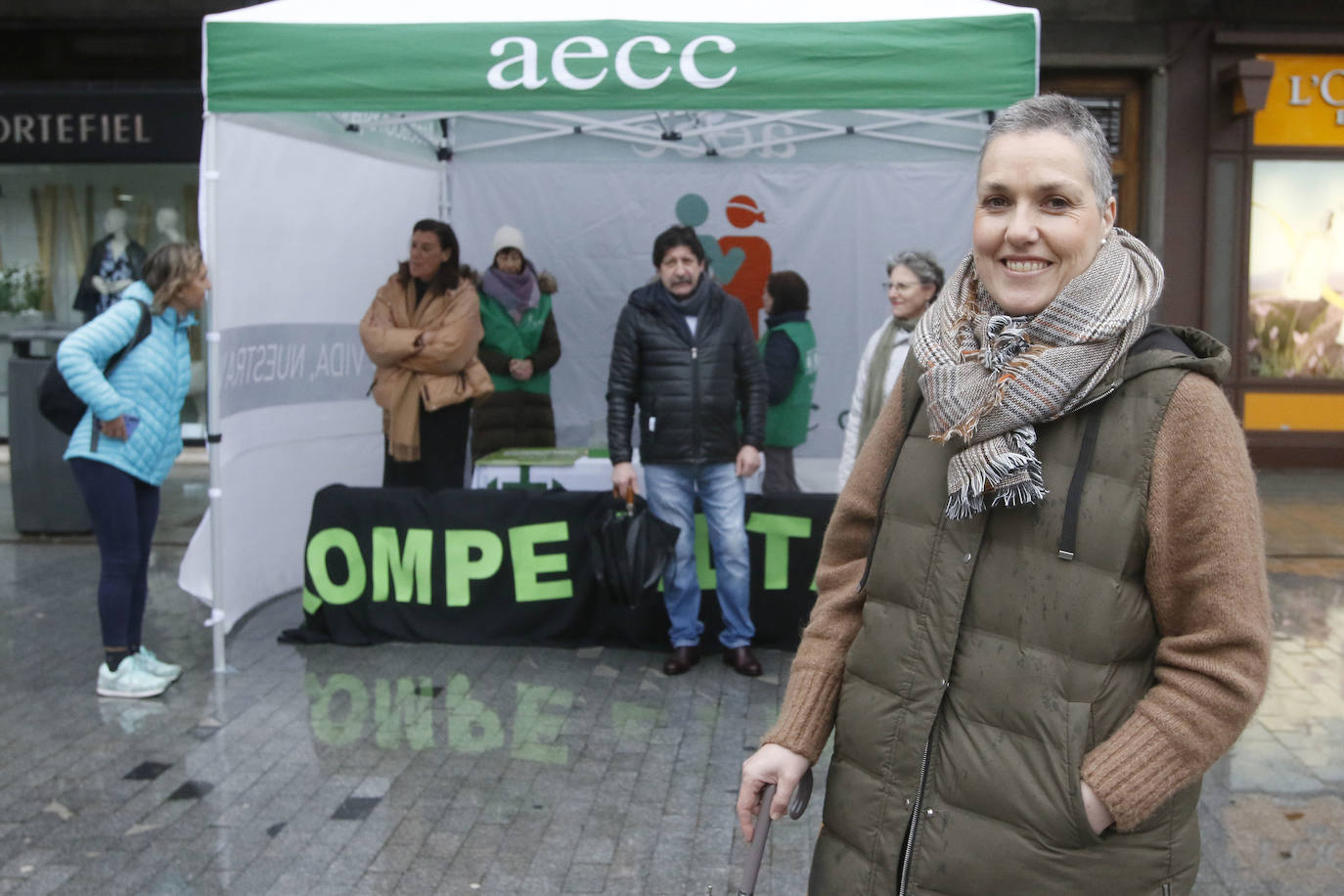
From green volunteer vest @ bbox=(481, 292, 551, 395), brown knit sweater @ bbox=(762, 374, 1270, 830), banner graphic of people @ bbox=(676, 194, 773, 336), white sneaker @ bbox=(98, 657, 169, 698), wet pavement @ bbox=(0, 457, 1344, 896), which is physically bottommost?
wet pavement @ bbox=(0, 457, 1344, 896)

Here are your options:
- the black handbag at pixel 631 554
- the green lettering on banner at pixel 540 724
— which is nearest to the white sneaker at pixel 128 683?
the green lettering on banner at pixel 540 724

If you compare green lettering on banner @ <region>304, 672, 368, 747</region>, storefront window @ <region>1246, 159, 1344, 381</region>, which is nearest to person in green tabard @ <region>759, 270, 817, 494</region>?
green lettering on banner @ <region>304, 672, 368, 747</region>

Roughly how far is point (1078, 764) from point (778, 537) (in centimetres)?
467

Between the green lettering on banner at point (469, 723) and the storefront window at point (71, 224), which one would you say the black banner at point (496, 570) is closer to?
the green lettering on banner at point (469, 723)

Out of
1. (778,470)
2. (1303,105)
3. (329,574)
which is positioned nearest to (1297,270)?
(1303,105)

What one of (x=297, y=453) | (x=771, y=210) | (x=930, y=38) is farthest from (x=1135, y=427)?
(x=771, y=210)

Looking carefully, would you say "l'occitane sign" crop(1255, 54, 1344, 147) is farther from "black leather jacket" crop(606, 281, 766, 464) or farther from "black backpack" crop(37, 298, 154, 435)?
"black backpack" crop(37, 298, 154, 435)

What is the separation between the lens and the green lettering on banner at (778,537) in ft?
21.1

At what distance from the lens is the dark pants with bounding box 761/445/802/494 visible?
834 centimetres

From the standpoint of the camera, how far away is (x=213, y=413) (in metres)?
6.15

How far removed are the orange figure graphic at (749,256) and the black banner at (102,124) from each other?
517 centimetres

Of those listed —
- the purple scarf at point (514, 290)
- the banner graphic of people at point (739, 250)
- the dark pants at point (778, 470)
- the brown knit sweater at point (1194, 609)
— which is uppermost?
the banner graphic of people at point (739, 250)

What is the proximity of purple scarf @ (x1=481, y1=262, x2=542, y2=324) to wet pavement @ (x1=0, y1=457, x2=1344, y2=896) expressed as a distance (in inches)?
101

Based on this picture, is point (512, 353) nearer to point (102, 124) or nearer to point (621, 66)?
point (621, 66)
